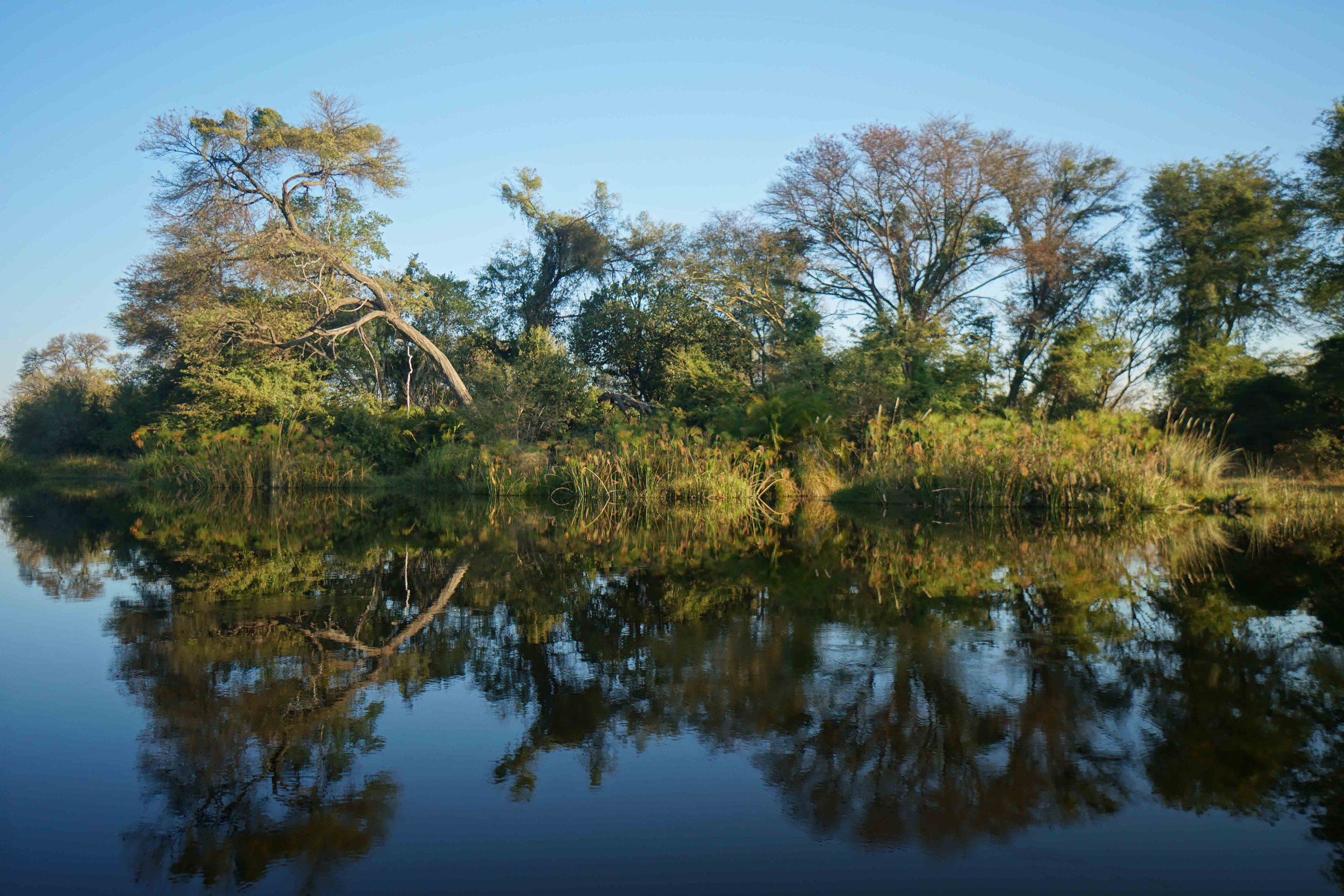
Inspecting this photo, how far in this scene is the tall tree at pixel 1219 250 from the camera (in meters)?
24.8

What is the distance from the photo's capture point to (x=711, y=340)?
26.8 metres

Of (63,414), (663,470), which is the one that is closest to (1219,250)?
(663,470)

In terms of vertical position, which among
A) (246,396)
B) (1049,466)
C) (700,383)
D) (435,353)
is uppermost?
(435,353)

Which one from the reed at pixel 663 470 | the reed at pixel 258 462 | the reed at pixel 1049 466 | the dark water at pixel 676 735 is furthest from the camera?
the reed at pixel 258 462

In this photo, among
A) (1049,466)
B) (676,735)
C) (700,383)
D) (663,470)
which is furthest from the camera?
(700,383)

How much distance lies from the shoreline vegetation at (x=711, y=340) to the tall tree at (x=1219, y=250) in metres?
0.09

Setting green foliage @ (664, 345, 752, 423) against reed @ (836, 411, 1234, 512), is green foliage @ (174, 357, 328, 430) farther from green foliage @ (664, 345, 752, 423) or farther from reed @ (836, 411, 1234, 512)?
reed @ (836, 411, 1234, 512)

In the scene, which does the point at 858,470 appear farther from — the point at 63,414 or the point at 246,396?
the point at 63,414

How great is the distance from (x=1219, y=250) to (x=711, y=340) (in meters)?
15.6

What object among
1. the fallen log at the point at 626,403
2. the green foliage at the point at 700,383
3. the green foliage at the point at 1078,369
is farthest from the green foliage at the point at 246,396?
the green foliage at the point at 1078,369

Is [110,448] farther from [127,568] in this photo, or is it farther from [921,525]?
[921,525]

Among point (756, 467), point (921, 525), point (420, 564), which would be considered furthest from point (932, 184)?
point (420, 564)

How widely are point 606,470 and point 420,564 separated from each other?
7.63m

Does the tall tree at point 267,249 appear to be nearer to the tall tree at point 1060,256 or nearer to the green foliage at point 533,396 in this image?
the green foliage at point 533,396
